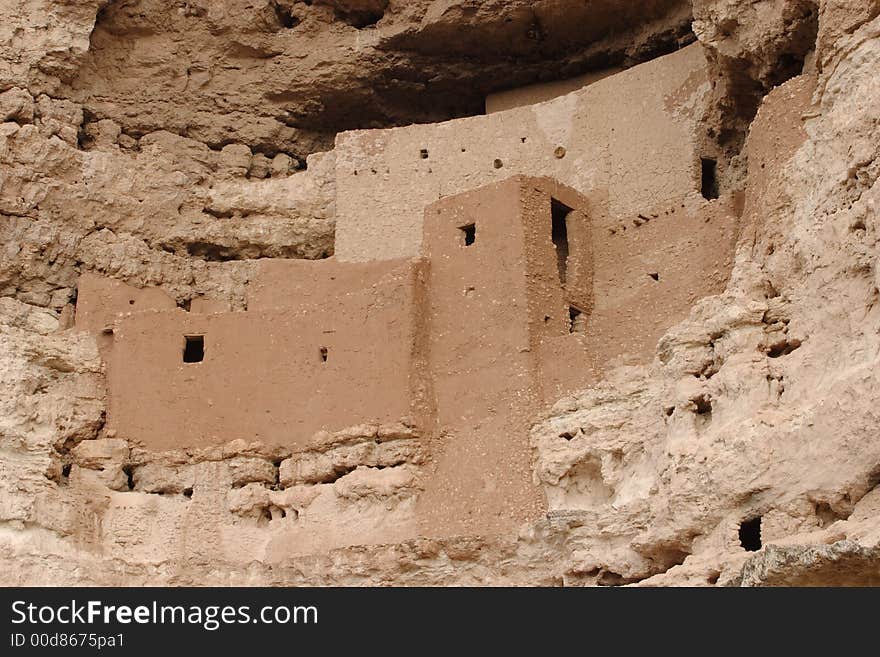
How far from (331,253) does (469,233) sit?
283 centimetres

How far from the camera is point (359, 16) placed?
24328mm

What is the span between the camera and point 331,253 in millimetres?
23219

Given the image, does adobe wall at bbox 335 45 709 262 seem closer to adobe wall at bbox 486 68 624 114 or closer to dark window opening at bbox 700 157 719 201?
dark window opening at bbox 700 157 719 201

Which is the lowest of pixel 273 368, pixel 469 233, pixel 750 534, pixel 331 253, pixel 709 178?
pixel 750 534

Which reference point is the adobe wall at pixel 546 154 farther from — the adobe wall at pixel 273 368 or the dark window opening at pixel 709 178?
the adobe wall at pixel 273 368

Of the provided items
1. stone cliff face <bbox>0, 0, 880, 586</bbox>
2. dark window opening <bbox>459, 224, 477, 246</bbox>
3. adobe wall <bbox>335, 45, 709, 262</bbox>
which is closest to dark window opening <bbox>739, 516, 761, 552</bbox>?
stone cliff face <bbox>0, 0, 880, 586</bbox>

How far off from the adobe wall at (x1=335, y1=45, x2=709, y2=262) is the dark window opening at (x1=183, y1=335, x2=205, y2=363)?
1.90 m

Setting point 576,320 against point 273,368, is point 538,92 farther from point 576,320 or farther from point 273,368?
point 273,368

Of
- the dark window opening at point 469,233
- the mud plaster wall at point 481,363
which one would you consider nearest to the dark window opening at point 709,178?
the mud plaster wall at point 481,363

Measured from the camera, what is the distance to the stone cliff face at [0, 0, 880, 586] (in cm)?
1561

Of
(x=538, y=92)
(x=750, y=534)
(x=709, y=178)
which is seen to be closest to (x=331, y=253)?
(x=538, y=92)

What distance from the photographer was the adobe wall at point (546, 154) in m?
21.3
